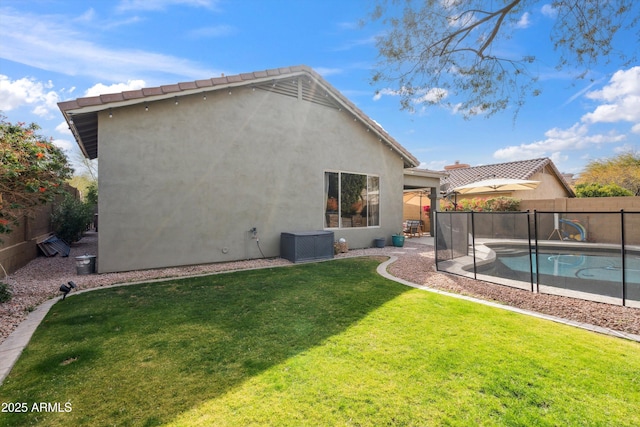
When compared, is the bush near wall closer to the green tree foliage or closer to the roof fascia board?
the green tree foliage

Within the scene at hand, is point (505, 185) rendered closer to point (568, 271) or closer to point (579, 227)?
point (579, 227)

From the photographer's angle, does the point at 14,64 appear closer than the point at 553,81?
No

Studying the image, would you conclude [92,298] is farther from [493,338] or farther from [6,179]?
[493,338]

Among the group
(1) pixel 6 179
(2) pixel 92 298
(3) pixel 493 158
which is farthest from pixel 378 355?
(3) pixel 493 158

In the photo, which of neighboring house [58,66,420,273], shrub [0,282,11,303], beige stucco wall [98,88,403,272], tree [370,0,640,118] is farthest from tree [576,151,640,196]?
shrub [0,282,11,303]

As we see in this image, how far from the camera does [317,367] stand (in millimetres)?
3139

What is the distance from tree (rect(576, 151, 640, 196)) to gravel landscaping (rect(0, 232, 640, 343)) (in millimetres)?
22835

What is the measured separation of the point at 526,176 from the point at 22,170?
23.3m

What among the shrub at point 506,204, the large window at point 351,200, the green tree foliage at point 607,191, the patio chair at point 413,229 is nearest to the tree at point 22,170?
the large window at point 351,200

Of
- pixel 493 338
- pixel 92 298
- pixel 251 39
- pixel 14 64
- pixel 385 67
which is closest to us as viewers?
pixel 493 338

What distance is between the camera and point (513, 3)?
5570 mm

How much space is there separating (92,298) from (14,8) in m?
6.54

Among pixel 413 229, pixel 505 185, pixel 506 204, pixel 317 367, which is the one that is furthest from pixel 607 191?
pixel 317 367

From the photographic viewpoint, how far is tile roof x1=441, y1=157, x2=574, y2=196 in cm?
1956
